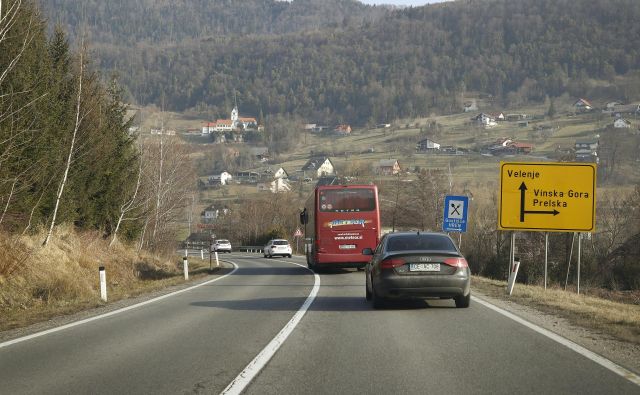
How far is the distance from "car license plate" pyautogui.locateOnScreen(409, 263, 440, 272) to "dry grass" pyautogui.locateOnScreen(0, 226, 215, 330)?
23.3 ft

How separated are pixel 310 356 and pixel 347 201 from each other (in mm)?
22256

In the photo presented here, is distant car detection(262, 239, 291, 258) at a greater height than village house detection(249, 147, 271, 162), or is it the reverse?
village house detection(249, 147, 271, 162)

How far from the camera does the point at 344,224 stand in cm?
3156

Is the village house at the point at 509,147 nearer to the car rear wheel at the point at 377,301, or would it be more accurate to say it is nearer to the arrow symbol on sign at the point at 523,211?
the arrow symbol on sign at the point at 523,211

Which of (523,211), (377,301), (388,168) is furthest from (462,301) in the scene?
(388,168)

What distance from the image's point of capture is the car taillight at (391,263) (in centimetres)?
1478

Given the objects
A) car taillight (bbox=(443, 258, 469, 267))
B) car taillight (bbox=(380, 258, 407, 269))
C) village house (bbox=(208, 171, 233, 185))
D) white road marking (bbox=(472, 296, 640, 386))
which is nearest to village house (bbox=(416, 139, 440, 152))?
village house (bbox=(208, 171, 233, 185))

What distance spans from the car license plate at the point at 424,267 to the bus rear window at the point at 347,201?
1703 cm

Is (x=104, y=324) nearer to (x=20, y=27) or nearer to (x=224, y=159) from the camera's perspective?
(x=20, y=27)

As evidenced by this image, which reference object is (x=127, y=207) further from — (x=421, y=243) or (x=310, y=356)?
(x=310, y=356)

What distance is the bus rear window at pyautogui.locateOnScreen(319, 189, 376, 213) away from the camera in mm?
31781

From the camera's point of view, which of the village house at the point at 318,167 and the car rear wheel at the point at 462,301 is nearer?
the car rear wheel at the point at 462,301

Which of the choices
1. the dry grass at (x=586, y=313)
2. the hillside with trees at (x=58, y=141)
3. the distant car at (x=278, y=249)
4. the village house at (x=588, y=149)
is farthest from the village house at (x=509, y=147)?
the dry grass at (x=586, y=313)

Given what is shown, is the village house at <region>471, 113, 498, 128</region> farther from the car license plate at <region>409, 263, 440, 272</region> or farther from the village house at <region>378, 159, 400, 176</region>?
the car license plate at <region>409, 263, 440, 272</region>
